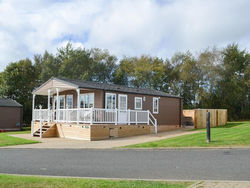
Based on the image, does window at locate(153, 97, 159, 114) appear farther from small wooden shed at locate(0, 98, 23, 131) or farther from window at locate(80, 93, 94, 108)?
small wooden shed at locate(0, 98, 23, 131)

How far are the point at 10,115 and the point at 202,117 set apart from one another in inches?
884

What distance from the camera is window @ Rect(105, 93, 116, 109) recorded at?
2115 cm

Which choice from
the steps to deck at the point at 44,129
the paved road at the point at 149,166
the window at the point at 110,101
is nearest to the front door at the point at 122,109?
the window at the point at 110,101

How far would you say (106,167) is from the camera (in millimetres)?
8820

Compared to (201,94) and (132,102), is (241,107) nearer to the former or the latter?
(201,94)

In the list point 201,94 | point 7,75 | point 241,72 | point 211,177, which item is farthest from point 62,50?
point 211,177

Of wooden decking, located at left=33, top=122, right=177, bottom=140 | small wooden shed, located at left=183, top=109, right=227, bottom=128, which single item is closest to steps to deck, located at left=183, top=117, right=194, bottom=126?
small wooden shed, located at left=183, top=109, right=227, bottom=128

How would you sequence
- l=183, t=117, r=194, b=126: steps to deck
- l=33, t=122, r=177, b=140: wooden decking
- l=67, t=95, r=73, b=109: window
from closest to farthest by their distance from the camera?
l=33, t=122, r=177, b=140: wooden decking → l=67, t=95, r=73, b=109: window → l=183, t=117, r=194, b=126: steps to deck

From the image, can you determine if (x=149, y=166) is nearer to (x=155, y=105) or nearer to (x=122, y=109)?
(x=122, y=109)

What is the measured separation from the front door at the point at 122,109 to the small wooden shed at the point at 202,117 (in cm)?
742

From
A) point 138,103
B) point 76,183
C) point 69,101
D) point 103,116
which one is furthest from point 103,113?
point 76,183

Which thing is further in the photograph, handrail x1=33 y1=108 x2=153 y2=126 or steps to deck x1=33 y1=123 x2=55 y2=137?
steps to deck x1=33 y1=123 x2=55 y2=137

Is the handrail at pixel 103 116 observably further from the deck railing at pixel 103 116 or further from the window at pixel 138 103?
the window at pixel 138 103

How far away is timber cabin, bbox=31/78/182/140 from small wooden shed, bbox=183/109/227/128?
849 millimetres
